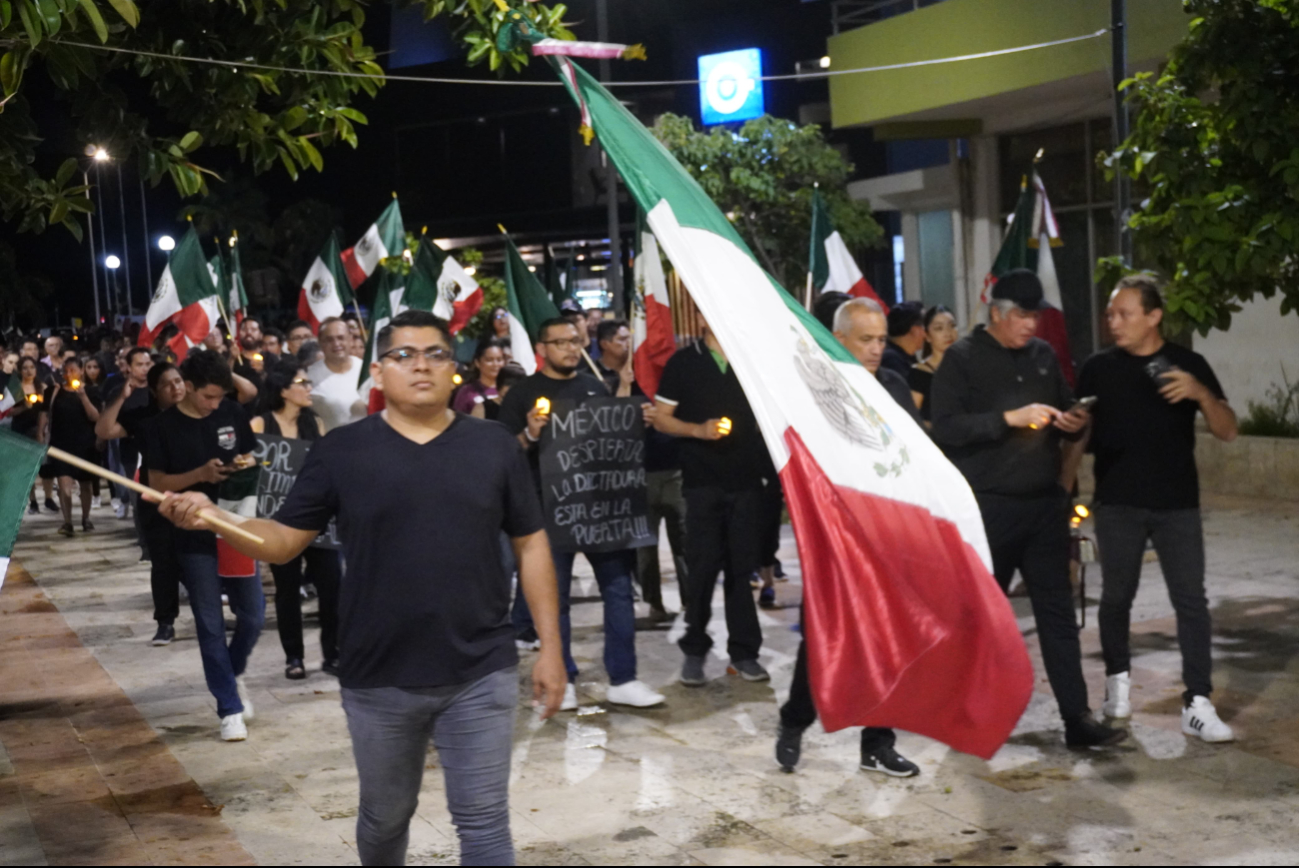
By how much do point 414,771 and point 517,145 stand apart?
5131cm

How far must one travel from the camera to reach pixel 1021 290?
6785mm

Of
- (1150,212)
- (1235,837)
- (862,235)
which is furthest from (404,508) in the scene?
(862,235)

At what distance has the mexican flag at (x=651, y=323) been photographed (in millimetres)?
10141

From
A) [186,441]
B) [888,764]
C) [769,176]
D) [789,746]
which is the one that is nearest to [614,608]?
[789,746]

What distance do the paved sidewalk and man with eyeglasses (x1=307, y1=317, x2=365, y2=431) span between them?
1974mm

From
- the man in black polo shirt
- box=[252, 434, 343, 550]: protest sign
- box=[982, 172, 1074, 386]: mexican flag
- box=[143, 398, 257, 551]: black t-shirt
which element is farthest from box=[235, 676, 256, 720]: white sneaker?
box=[982, 172, 1074, 386]: mexican flag

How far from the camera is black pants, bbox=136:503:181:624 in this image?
28.3 ft

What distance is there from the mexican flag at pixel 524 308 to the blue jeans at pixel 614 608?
4.16 metres

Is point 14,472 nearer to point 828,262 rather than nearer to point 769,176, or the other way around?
point 828,262

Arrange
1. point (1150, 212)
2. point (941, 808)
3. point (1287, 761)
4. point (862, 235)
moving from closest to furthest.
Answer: point (941, 808), point (1287, 761), point (1150, 212), point (862, 235)

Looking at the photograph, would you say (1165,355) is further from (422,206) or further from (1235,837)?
(422,206)

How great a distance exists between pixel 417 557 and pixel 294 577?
4955 mm

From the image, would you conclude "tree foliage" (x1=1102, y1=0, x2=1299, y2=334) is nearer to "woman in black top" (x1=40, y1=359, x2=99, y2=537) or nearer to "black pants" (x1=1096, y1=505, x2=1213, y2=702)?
"black pants" (x1=1096, y1=505, x2=1213, y2=702)

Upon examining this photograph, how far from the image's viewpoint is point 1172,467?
22.8 ft
